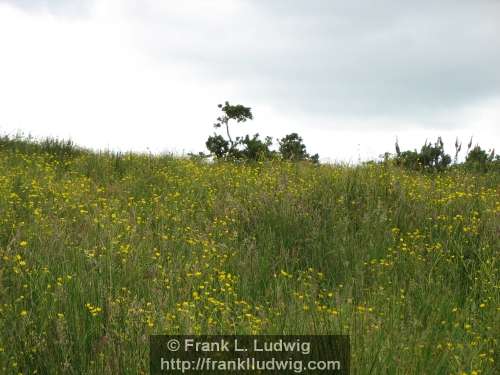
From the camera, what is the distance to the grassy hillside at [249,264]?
3.66 m

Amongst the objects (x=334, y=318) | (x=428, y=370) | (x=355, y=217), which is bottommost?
(x=428, y=370)

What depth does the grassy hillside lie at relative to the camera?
366 centimetres

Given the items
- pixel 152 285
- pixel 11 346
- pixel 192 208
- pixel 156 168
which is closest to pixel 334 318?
pixel 152 285

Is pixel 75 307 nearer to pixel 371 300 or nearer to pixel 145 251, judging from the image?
pixel 145 251

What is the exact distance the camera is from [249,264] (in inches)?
213

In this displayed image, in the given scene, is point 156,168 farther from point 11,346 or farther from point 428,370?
point 428,370

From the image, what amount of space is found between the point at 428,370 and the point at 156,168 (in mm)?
7298

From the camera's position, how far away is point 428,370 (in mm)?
3447

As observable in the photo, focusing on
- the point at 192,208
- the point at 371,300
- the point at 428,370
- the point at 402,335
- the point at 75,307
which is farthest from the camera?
the point at 192,208

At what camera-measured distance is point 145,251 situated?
5480 mm

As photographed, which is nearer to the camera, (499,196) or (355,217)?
(355,217)

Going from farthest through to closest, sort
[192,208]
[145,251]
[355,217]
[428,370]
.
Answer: [192,208] → [355,217] → [145,251] → [428,370]

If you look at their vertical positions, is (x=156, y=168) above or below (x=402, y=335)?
above

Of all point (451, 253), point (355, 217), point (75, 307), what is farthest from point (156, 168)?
point (75, 307)
